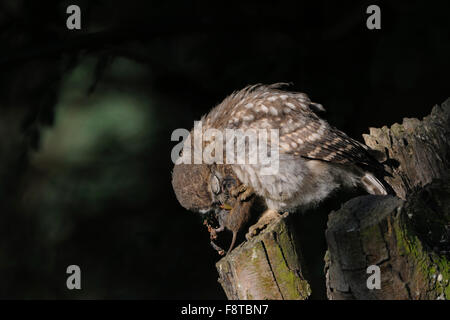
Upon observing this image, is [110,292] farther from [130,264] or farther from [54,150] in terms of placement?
[54,150]

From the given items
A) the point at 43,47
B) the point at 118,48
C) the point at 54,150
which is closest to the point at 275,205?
the point at 118,48

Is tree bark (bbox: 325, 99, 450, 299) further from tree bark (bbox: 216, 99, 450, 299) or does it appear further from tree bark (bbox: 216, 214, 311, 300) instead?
tree bark (bbox: 216, 214, 311, 300)

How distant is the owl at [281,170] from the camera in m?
3.67

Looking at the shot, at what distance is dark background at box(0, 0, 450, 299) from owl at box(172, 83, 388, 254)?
536mm

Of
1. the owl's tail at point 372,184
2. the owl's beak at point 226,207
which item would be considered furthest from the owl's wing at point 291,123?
the owl's beak at point 226,207

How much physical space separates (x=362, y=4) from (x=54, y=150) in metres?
4.00

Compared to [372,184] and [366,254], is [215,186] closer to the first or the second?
[372,184]

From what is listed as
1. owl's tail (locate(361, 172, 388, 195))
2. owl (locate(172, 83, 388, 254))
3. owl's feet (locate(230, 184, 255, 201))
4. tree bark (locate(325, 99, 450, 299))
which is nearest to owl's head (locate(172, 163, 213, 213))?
owl (locate(172, 83, 388, 254))

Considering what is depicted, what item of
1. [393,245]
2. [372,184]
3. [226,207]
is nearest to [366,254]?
[393,245]

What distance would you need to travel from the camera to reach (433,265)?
7.47ft

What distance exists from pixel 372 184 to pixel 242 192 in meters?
0.86

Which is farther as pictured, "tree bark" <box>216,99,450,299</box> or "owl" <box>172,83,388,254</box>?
"owl" <box>172,83,388,254</box>

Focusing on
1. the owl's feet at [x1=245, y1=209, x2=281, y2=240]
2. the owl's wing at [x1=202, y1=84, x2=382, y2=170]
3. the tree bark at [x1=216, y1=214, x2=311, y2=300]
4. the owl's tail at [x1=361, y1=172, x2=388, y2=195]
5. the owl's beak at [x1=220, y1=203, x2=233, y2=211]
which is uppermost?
the owl's wing at [x1=202, y1=84, x2=382, y2=170]

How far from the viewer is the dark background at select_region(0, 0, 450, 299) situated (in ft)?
15.3
